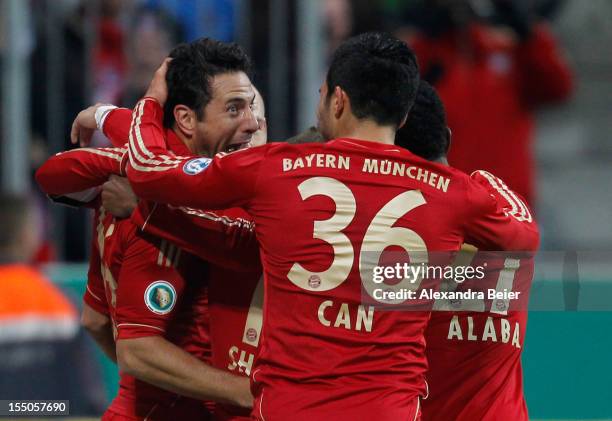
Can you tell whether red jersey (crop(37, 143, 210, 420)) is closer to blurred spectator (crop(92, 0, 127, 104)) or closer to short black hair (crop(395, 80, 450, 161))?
short black hair (crop(395, 80, 450, 161))

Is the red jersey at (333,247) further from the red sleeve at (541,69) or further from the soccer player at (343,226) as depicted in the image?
the red sleeve at (541,69)

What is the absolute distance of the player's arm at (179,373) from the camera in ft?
11.8

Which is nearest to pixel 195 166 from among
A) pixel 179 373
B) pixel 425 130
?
pixel 179 373

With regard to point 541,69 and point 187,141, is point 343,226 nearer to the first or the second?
point 187,141

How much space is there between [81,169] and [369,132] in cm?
94

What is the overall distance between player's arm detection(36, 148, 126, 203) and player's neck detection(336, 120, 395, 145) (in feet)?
2.42

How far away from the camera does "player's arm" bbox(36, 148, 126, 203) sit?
379cm

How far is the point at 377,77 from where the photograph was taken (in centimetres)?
338

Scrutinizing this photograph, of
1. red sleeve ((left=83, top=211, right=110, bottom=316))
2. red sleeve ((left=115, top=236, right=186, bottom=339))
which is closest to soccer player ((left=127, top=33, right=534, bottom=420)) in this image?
red sleeve ((left=115, top=236, right=186, bottom=339))

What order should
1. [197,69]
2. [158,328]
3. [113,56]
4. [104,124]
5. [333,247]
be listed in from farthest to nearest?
[113,56], [104,124], [197,69], [158,328], [333,247]

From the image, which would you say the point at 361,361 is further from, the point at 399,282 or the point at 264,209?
the point at 264,209

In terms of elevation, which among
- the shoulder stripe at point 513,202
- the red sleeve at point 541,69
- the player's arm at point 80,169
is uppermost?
the red sleeve at point 541,69

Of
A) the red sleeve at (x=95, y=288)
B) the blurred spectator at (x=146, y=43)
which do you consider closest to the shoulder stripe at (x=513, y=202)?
the red sleeve at (x=95, y=288)

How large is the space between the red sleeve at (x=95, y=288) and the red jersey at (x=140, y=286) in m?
0.08
